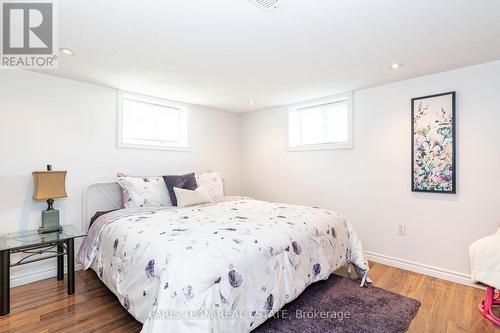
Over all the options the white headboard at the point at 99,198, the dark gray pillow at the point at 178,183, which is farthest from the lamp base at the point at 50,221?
the dark gray pillow at the point at 178,183

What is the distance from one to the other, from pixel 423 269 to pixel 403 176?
1.05 m

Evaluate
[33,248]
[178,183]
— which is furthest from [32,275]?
[178,183]

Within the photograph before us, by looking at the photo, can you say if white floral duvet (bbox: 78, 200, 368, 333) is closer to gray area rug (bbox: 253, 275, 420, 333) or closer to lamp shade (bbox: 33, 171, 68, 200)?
gray area rug (bbox: 253, 275, 420, 333)

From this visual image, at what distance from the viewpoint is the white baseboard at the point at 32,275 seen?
2.48 m

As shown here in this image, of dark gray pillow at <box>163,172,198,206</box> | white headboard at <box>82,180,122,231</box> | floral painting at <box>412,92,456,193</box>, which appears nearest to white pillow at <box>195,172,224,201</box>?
dark gray pillow at <box>163,172,198,206</box>

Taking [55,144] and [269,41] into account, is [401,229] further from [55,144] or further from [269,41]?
[55,144]

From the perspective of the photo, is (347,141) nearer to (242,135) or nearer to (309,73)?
(309,73)

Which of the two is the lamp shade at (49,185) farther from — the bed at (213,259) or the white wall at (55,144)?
the bed at (213,259)

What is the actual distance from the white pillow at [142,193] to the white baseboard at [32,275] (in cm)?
98

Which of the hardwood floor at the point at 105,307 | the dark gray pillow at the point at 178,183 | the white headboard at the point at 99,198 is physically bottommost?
the hardwood floor at the point at 105,307

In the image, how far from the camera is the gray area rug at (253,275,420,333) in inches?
72.1

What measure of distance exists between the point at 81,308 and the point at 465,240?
12.0 feet

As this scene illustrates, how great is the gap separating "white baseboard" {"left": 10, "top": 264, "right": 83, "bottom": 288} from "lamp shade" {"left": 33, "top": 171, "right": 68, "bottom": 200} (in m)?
0.79

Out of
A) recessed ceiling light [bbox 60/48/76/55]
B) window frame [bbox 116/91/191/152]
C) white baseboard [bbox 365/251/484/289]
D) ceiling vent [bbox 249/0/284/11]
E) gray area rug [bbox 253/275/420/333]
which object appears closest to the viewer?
ceiling vent [bbox 249/0/284/11]
